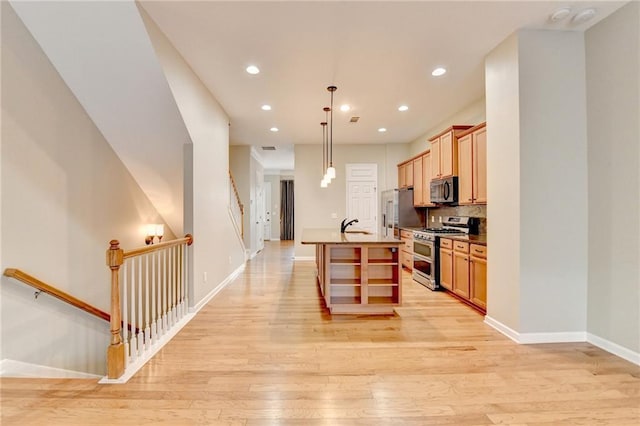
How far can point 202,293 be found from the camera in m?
3.72

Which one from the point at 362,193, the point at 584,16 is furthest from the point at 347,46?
the point at 362,193

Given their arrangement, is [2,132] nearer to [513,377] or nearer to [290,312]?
[290,312]

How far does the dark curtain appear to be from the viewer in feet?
40.2

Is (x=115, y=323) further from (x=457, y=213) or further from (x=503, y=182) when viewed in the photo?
(x=457, y=213)

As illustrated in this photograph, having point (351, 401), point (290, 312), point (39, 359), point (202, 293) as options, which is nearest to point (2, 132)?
point (39, 359)

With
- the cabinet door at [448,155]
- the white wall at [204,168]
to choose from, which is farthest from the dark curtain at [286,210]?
the cabinet door at [448,155]

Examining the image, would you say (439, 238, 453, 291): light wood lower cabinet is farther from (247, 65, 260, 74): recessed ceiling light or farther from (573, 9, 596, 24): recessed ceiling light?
(247, 65, 260, 74): recessed ceiling light

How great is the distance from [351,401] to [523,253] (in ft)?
6.60

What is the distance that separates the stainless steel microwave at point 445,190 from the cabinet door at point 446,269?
2.66 feet

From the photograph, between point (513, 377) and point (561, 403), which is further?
point (513, 377)

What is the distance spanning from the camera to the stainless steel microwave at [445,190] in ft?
14.4

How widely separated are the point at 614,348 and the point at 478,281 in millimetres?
1213

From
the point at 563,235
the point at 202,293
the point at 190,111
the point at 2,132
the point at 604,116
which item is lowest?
the point at 202,293

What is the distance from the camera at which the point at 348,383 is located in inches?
81.0
